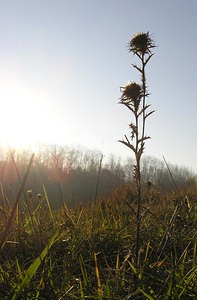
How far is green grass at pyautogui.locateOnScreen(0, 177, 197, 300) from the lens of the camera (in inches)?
67.1

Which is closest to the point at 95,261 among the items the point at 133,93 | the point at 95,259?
the point at 95,259

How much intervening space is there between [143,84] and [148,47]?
0.98 ft

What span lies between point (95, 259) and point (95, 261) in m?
0.01

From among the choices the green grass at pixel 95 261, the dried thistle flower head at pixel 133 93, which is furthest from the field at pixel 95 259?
the dried thistle flower head at pixel 133 93

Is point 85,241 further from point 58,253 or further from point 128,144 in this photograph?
point 128,144

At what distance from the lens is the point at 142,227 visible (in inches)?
137

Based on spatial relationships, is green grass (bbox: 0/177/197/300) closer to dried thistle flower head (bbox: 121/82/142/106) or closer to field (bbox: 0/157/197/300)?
field (bbox: 0/157/197/300)

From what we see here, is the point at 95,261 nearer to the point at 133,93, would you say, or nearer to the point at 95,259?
the point at 95,259

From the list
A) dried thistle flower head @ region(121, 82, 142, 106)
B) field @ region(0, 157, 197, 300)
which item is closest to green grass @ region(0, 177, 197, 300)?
field @ region(0, 157, 197, 300)

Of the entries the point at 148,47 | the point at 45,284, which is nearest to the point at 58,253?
the point at 45,284

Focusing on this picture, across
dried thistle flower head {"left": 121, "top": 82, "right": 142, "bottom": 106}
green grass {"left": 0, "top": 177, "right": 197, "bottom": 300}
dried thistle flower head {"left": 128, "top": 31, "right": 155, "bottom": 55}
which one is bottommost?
green grass {"left": 0, "top": 177, "right": 197, "bottom": 300}

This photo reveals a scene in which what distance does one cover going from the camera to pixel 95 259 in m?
1.83

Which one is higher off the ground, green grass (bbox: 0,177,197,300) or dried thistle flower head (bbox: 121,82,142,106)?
dried thistle flower head (bbox: 121,82,142,106)

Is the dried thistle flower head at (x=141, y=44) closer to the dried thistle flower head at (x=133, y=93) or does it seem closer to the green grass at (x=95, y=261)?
the dried thistle flower head at (x=133, y=93)
